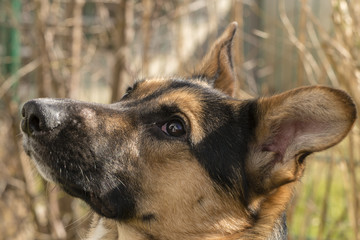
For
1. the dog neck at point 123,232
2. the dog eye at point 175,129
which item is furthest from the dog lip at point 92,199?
the dog eye at point 175,129

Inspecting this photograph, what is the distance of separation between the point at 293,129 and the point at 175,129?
0.70 metres

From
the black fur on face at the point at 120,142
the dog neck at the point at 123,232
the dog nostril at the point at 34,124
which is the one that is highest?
the dog nostril at the point at 34,124

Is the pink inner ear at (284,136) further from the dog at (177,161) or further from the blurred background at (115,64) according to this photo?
the blurred background at (115,64)

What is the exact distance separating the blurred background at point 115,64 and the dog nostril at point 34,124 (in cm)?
153

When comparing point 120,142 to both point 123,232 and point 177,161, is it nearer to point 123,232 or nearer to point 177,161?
point 177,161

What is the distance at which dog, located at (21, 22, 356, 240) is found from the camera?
3.20 meters

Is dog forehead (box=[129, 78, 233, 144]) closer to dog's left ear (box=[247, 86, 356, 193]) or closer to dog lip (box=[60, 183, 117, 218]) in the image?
dog's left ear (box=[247, 86, 356, 193])

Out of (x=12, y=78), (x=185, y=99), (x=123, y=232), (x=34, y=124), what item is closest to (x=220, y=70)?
(x=185, y=99)

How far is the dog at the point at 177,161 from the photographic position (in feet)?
10.5

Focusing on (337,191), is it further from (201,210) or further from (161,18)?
(201,210)

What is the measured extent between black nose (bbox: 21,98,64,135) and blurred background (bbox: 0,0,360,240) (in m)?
1.52

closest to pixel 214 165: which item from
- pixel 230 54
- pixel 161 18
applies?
pixel 230 54

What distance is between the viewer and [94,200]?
11.0ft

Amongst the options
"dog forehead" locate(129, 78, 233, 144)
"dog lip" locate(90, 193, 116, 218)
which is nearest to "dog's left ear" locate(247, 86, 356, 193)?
"dog forehead" locate(129, 78, 233, 144)
